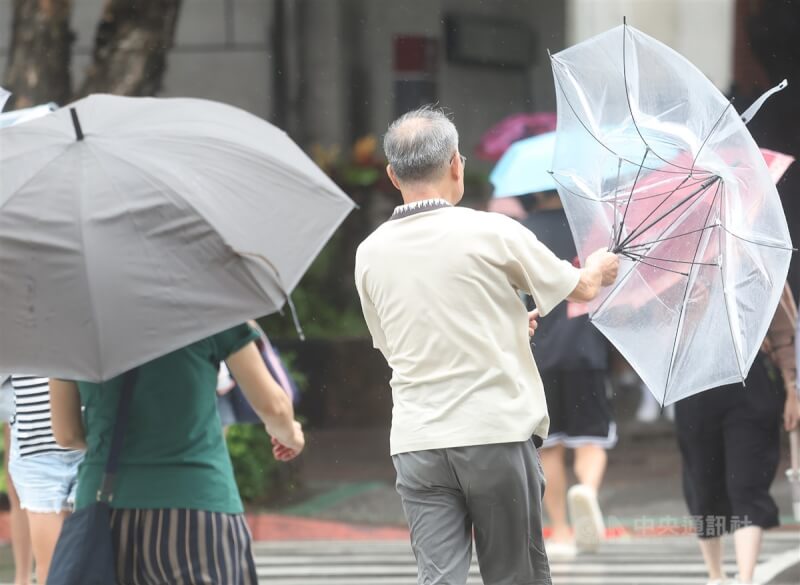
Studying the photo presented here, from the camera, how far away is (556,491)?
6844mm

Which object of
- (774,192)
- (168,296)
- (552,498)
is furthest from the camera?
(552,498)

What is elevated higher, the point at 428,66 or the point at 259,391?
the point at 428,66

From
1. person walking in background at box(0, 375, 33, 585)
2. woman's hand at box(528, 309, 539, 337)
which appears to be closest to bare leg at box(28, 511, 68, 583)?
person walking in background at box(0, 375, 33, 585)

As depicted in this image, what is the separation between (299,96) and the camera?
8.67 m

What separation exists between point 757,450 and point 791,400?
25 cm

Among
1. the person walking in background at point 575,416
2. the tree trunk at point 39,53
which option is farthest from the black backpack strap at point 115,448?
the tree trunk at point 39,53

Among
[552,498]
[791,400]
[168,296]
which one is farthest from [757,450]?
[168,296]

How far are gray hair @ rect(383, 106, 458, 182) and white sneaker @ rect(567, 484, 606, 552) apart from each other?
3.31 m

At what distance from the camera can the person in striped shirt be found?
522 cm

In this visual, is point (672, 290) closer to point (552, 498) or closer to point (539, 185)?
point (539, 185)

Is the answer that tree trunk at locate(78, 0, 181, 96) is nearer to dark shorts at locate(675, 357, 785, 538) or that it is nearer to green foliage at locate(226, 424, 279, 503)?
green foliage at locate(226, 424, 279, 503)

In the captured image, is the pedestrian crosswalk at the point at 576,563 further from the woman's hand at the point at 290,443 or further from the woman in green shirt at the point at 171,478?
the woman in green shirt at the point at 171,478

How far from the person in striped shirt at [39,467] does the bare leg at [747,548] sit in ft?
9.02

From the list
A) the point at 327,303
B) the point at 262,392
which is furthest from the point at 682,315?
the point at 327,303
